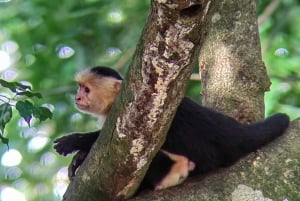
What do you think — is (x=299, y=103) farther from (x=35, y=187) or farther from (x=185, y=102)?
(x=35, y=187)

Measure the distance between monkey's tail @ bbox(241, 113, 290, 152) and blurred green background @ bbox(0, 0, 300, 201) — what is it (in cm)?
127

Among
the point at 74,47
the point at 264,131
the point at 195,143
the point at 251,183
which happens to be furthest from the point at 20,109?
the point at 74,47

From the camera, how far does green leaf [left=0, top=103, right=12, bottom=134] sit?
2197 millimetres

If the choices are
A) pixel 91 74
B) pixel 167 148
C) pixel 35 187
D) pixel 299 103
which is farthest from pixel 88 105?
pixel 35 187

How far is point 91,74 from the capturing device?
3.01 m

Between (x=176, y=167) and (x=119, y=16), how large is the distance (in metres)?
2.65

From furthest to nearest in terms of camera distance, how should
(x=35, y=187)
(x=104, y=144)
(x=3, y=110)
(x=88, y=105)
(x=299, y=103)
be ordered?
(x=35, y=187) → (x=299, y=103) → (x=88, y=105) → (x=3, y=110) → (x=104, y=144)

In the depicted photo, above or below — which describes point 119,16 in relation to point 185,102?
below

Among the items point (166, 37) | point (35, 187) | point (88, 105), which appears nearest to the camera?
point (166, 37)

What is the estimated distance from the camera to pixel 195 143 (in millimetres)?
2508

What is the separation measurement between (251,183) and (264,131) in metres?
0.29

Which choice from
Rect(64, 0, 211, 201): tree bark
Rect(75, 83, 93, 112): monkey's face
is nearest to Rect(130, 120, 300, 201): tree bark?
Rect(64, 0, 211, 201): tree bark

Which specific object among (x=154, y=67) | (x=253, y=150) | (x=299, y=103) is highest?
(x=154, y=67)

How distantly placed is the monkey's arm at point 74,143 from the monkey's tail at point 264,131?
55 centimetres
